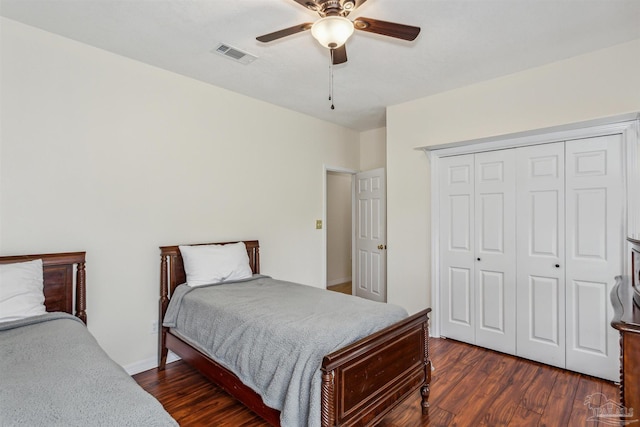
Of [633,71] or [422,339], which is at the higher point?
[633,71]

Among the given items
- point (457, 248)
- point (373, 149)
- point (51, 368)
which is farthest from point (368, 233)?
point (51, 368)

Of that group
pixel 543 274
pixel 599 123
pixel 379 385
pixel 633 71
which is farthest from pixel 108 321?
pixel 633 71

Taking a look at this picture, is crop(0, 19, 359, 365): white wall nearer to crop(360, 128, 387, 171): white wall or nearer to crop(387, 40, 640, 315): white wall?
crop(387, 40, 640, 315): white wall

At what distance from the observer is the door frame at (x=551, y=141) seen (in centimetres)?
247

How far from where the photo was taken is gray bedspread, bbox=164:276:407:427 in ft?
5.37

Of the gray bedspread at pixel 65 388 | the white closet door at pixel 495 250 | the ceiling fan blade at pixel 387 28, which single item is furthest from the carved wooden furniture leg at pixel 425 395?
the ceiling fan blade at pixel 387 28

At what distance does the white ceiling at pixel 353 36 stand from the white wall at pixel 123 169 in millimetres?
220

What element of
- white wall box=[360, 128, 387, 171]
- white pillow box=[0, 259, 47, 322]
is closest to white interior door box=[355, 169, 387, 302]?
white wall box=[360, 128, 387, 171]

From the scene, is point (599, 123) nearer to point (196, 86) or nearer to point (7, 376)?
point (196, 86)

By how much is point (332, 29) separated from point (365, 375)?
6.22 feet

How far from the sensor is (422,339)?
227cm

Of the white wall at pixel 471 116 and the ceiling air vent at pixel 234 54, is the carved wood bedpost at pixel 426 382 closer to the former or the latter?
the white wall at pixel 471 116

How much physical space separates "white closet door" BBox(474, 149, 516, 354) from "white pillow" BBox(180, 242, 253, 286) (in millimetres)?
2362

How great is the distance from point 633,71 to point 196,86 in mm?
3686
